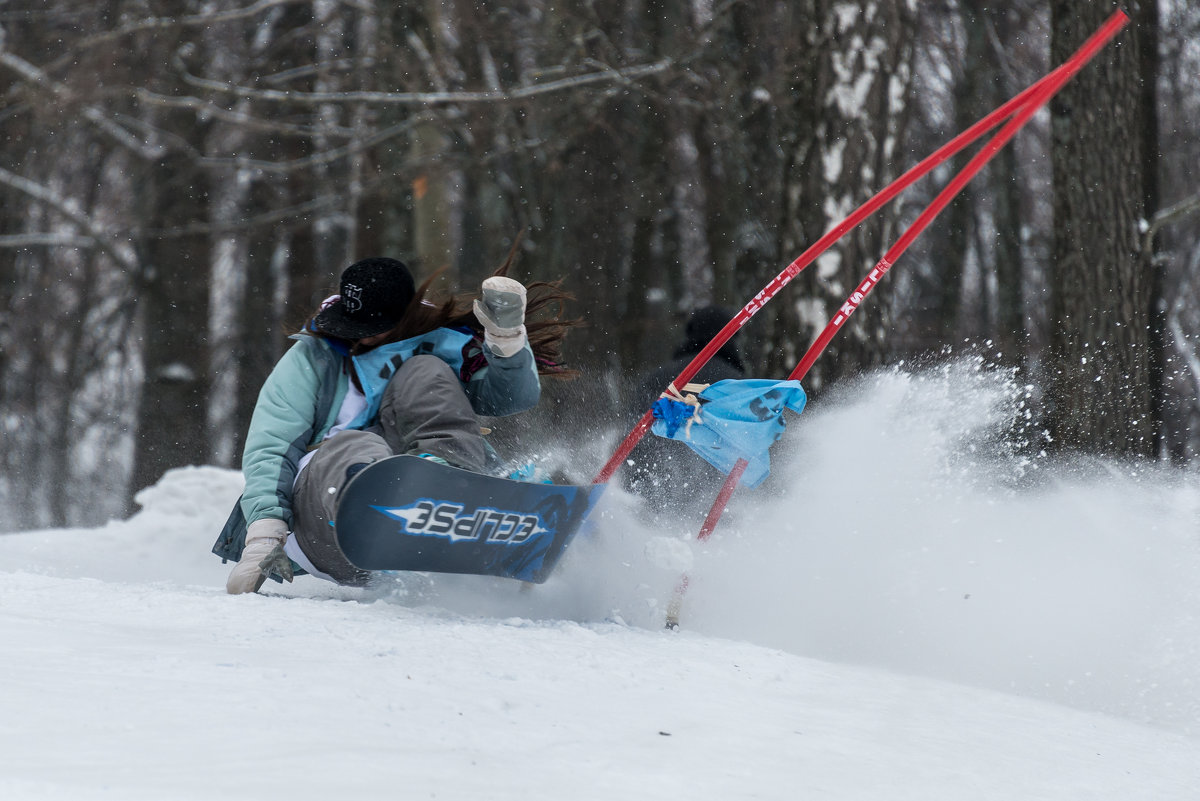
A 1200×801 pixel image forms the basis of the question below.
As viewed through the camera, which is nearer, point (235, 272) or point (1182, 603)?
point (1182, 603)

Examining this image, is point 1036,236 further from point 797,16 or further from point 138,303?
point 138,303

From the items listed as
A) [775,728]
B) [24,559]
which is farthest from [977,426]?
[24,559]

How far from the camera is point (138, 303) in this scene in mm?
14258

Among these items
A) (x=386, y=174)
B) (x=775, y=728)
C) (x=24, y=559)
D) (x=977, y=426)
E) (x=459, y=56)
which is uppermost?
(x=459, y=56)

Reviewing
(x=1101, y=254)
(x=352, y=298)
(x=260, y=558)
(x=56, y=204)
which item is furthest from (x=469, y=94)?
(x=56, y=204)

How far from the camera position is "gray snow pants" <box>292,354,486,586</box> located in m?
3.40

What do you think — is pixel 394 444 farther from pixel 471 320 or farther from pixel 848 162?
pixel 848 162

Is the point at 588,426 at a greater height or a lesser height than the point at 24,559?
greater

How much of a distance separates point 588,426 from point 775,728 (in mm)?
3026

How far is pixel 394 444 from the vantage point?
3.62 meters

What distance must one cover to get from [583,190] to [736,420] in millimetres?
9173

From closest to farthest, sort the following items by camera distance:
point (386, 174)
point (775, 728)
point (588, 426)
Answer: point (775, 728)
point (588, 426)
point (386, 174)

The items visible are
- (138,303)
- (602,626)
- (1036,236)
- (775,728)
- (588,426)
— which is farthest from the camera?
(1036,236)

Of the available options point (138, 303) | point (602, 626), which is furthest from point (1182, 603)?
point (138, 303)
